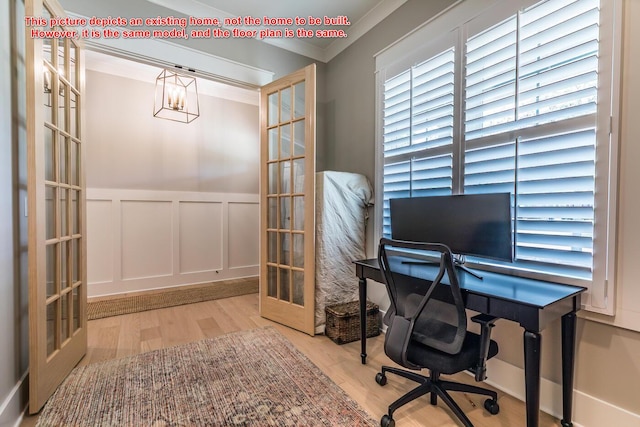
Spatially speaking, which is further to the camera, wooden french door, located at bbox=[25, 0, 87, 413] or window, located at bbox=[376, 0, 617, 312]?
wooden french door, located at bbox=[25, 0, 87, 413]

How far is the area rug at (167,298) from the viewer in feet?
10.3

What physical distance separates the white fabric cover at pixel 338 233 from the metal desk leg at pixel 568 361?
157cm

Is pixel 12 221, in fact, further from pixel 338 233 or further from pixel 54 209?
pixel 338 233

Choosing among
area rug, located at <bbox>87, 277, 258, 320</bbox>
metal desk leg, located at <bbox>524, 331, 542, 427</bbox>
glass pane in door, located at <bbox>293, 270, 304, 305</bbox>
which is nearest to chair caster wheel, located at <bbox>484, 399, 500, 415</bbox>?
metal desk leg, located at <bbox>524, 331, 542, 427</bbox>

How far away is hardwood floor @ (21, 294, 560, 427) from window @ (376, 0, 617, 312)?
811 mm

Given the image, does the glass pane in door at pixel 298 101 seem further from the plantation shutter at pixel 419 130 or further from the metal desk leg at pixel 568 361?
the metal desk leg at pixel 568 361

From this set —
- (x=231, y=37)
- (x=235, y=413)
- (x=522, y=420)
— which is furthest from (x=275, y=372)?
(x=231, y=37)

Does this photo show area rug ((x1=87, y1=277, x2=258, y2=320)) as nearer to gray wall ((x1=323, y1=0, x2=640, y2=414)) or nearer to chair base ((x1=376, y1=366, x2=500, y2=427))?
chair base ((x1=376, y1=366, x2=500, y2=427))

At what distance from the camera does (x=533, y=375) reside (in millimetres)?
1226

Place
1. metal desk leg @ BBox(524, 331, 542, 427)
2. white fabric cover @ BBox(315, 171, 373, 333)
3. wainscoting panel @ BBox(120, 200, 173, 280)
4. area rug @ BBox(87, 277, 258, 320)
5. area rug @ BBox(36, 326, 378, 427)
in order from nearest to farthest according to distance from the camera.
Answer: metal desk leg @ BBox(524, 331, 542, 427) < area rug @ BBox(36, 326, 378, 427) < white fabric cover @ BBox(315, 171, 373, 333) < area rug @ BBox(87, 277, 258, 320) < wainscoting panel @ BBox(120, 200, 173, 280)

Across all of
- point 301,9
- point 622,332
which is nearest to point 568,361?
point 622,332

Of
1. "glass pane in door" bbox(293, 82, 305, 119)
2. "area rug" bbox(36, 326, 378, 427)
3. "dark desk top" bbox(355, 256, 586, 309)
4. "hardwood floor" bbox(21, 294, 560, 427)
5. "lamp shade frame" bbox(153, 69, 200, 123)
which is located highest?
"lamp shade frame" bbox(153, 69, 200, 123)

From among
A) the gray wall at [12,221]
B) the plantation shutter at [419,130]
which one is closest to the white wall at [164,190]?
the gray wall at [12,221]

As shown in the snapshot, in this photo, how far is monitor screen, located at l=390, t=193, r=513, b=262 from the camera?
5.18 ft
